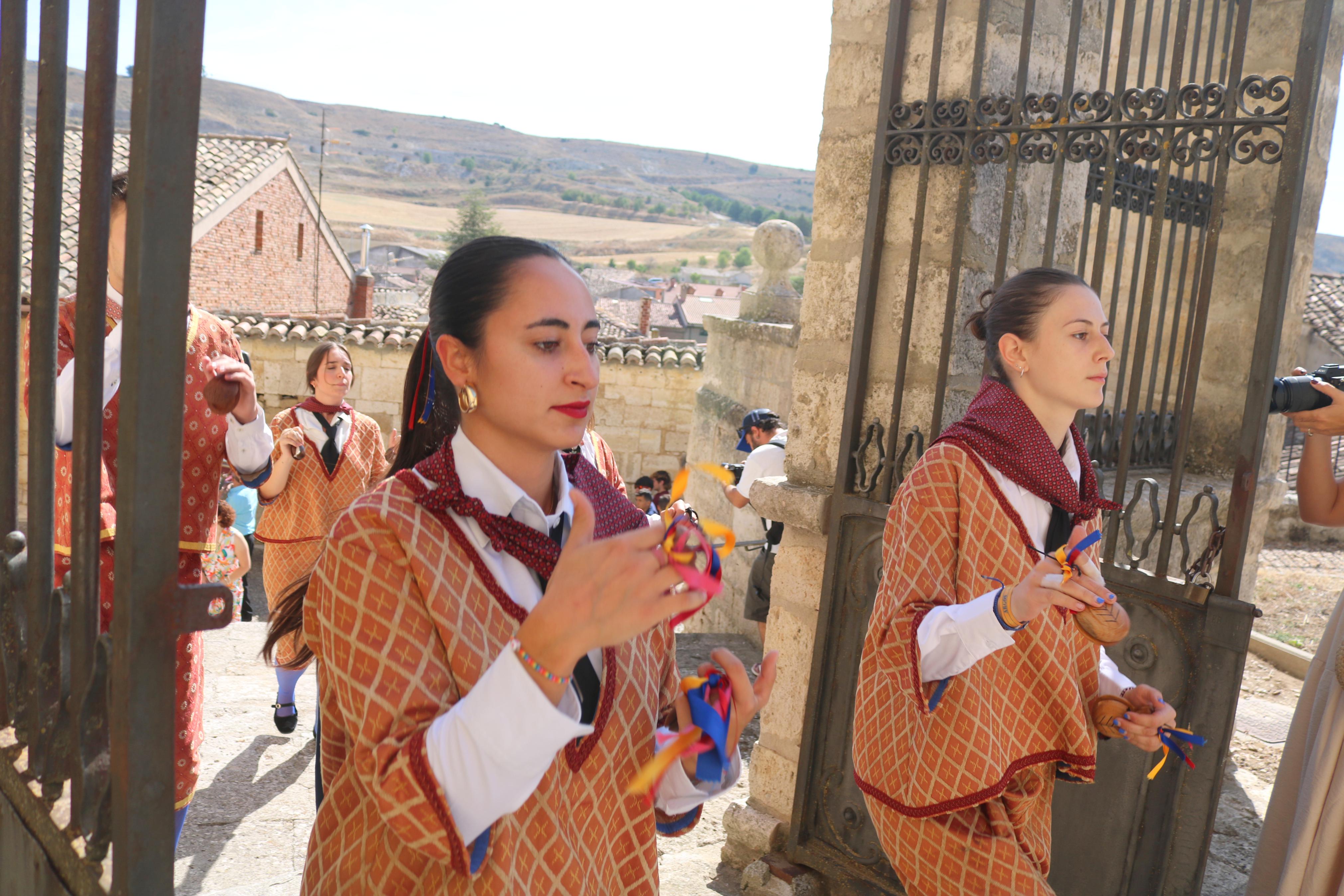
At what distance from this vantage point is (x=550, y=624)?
3.60 ft

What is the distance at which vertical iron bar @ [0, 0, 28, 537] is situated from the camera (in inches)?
49.9

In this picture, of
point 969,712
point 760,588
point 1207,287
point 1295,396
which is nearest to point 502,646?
point 969,712

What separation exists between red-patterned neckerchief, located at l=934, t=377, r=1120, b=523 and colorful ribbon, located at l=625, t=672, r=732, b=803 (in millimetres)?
1023

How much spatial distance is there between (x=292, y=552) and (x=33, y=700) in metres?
3.90

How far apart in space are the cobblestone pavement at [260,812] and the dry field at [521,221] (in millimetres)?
85038

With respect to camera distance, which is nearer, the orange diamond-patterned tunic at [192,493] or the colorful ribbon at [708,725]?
the colorful ribbon at [708,725]

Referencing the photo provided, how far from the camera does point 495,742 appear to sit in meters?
1.11

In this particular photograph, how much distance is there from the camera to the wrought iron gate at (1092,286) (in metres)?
2.51

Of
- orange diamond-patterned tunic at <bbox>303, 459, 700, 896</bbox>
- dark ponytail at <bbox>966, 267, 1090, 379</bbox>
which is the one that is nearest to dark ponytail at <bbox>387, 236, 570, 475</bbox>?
orange diamond-patterned tunic at <bbox>303, 459, 700, 896</bbox>

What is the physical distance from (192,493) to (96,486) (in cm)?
179

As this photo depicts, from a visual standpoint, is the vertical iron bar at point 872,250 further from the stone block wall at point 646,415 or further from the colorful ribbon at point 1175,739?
the stone block wall at point 646,415

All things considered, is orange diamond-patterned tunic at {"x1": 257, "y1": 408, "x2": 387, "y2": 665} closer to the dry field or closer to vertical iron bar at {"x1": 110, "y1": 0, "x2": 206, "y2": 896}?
vertical iron bar at {"x1": 110, "y1": 0, "x2": 206, "y2": 896}

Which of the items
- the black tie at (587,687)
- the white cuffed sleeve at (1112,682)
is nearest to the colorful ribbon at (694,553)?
the black tie at (587,687)

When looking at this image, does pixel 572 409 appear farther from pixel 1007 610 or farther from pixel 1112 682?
pixel 1112 682
